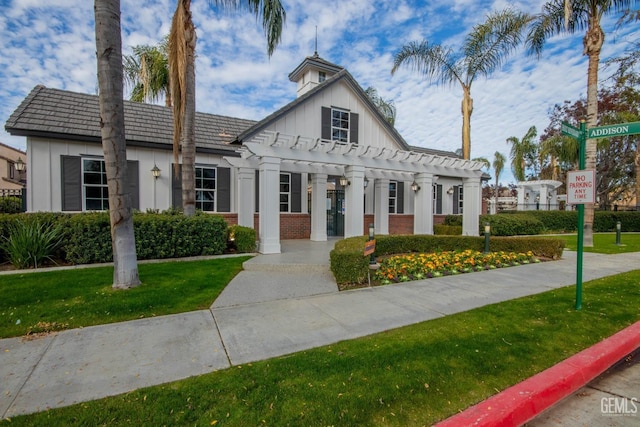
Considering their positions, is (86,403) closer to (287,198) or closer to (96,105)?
(287,198)

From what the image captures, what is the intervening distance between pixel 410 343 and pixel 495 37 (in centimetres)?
1560

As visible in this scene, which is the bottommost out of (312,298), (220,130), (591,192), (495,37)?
(312,298)

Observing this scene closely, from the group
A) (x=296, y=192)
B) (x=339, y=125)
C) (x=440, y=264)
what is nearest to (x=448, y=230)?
(x=339, y=125)

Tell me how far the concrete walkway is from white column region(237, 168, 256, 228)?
14.7 ft

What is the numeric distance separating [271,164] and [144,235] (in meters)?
3.89

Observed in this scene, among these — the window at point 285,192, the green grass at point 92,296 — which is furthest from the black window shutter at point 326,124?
the green grass at point 92,296

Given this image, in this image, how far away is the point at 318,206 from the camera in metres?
12.4

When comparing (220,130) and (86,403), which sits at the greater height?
(220,130)

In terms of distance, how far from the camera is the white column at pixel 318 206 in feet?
40.6

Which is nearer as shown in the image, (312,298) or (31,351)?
(31,351)

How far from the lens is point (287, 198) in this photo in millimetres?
12820

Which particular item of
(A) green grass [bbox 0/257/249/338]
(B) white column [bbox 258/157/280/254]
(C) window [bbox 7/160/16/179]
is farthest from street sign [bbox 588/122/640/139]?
(C) window [bbox 7/160/16/179]

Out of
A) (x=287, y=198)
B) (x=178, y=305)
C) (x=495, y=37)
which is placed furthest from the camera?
(x=495, y=37)

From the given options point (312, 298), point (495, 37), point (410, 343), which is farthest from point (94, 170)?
point (495, 37)
